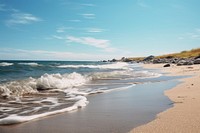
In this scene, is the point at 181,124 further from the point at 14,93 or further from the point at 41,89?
the point at 41,89

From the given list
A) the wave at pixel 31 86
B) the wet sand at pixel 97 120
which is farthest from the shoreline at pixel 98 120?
the wave at pixel 31 86

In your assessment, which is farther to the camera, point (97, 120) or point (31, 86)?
point (31, 86)

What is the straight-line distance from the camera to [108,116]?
7.03 meters

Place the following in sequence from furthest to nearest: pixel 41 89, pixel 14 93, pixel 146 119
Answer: pixel 41 89 < pixel 14 93 < pixel 146 119

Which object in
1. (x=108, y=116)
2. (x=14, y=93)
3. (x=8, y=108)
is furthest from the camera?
(x=14, y=93)

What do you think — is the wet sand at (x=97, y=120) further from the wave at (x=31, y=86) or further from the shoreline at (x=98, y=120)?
the wave at (x=31, y=86)

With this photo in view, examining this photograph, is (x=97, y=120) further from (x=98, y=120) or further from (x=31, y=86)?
(x=31, y=86)

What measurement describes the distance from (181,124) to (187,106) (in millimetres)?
2242

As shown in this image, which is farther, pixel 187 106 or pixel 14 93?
pixel 14 93

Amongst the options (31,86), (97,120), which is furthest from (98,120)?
(31,86)

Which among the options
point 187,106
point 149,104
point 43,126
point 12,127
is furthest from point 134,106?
point 12,127

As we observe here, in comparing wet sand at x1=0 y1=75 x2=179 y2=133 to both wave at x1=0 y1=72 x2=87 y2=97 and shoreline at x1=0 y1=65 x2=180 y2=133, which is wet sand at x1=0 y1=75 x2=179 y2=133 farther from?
wave at x1=0 y1=72 x2=87 y2=97

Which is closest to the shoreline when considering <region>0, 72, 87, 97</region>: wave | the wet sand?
the wet sand

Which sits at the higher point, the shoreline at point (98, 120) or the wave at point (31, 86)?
the wave at point (31, 86)
